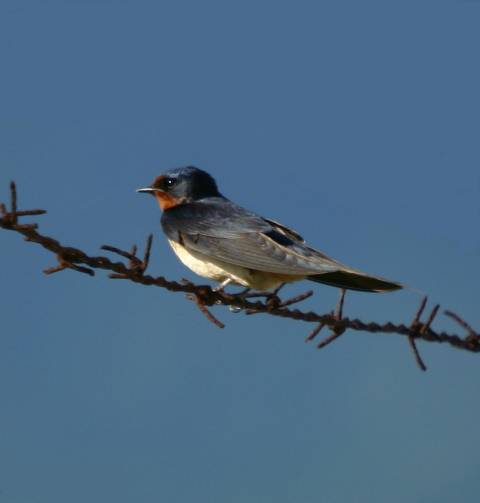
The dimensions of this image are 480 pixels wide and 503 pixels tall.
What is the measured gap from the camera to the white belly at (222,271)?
3.97 m

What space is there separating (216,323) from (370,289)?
2.88ft

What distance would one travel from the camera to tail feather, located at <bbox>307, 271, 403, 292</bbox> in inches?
128

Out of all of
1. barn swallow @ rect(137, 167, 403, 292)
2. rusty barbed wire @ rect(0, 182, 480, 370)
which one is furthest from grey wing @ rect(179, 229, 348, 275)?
rusty barbed wire @ rect(0, 182, 480, 370)

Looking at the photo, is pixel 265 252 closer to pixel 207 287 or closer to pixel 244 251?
pixel 244 251

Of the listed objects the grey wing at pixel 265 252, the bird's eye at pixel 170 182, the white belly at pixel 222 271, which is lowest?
the white belly at pixel 222 271

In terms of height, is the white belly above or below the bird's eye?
below

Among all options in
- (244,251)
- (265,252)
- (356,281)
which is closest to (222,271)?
(244,251)

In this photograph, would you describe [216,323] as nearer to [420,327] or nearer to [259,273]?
[420,327]

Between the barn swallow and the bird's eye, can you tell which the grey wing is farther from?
the bird's eye

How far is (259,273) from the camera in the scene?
3.95m

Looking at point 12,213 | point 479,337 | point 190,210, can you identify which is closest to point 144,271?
point 12,213

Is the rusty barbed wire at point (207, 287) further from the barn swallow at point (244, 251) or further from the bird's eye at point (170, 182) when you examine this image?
the bird's eye at point (170, 182)

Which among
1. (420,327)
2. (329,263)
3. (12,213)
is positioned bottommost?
(329,263)

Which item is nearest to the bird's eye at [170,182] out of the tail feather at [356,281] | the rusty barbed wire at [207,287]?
the tail feather at [356,281]
